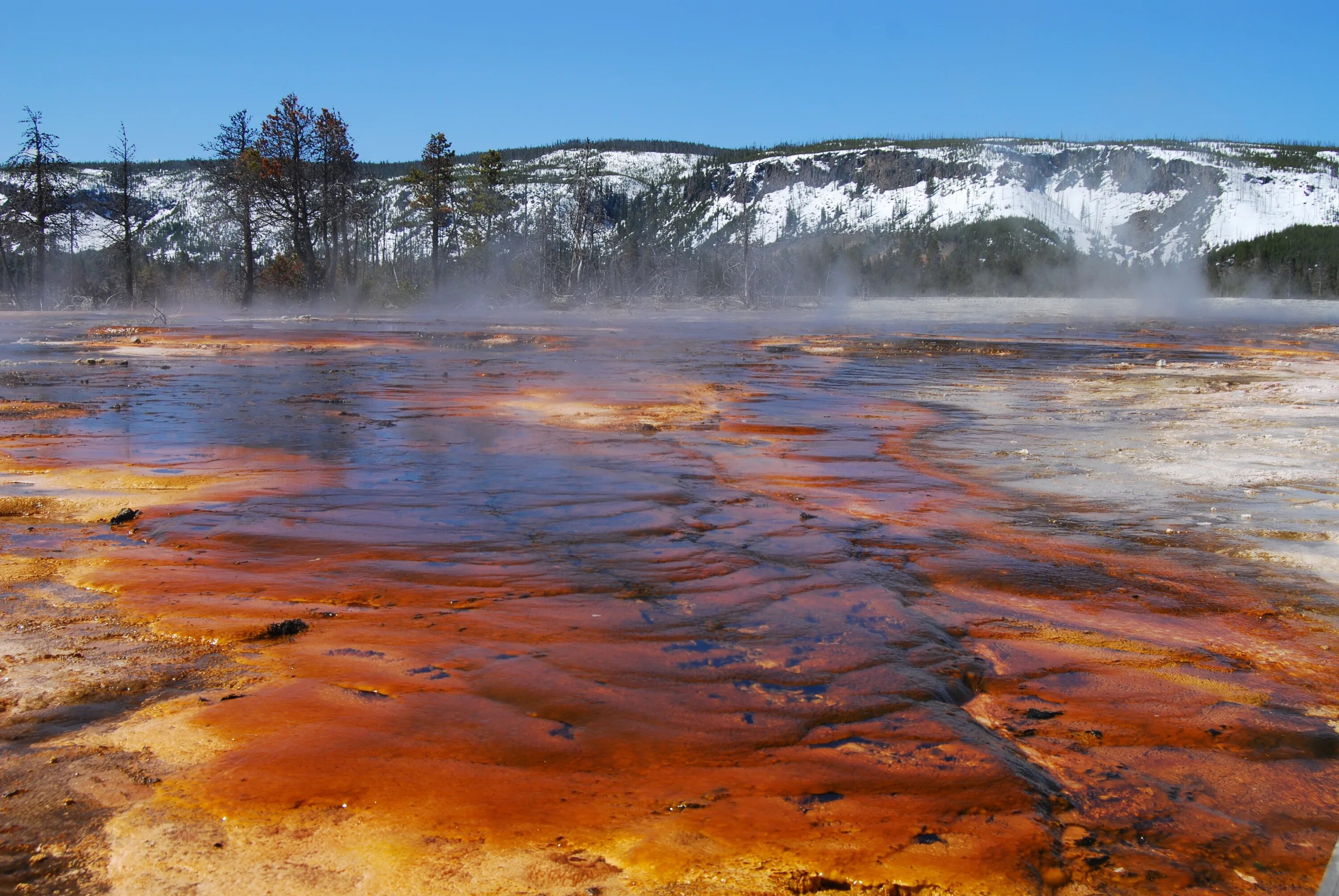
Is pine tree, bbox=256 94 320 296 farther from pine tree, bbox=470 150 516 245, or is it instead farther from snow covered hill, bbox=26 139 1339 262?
snow covered hill, bbox=26 139 1339 262

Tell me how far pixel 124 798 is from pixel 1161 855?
223 cm

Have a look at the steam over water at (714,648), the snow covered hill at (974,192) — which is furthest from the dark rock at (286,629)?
the snow covered hill at (974,192)

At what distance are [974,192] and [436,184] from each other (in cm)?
8318

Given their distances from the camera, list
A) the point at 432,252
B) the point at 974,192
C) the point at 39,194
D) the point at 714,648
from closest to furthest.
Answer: the point at 714,648
the point at 39,194
the point at 432,252
the point at 974,192

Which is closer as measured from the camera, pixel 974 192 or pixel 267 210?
pixel 267 210

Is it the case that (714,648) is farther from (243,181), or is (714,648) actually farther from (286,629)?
(243,181)

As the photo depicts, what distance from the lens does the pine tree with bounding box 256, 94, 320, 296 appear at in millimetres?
34219

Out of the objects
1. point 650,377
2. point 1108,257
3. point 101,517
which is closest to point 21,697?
point 101,517

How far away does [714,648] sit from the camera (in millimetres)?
3119

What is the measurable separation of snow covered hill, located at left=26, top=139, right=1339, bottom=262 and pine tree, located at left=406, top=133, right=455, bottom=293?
47147 millimetres

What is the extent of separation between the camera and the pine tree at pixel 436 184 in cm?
3834

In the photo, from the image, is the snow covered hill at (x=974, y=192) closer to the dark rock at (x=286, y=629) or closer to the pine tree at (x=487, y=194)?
the pine tree at (x=487, y=194)

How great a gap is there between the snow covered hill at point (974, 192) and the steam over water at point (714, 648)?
83374 mm

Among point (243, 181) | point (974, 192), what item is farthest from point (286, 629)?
→ point (974, 192)
